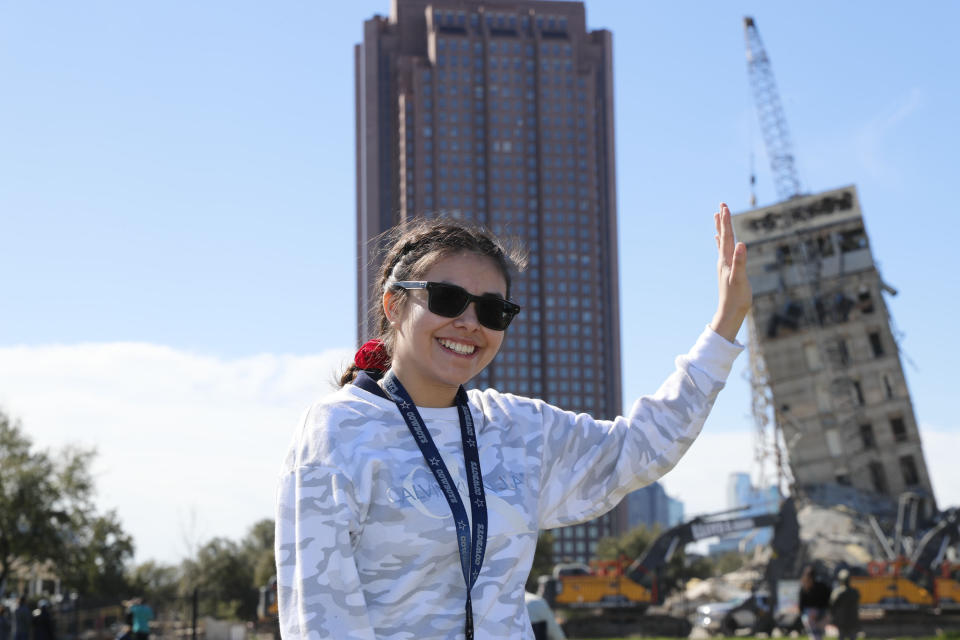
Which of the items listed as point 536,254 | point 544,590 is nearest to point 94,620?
point 544,590

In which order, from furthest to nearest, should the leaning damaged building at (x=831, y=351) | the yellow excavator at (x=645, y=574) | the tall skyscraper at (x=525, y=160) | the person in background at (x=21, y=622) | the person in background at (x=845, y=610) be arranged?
the tall skyscraper at (x=525, y=160) → the leaning damaged building at (x=831, y=351) → the yellow excavator at (x=645, y=574) → the person in background at (x=21, y=622) → the person in background at (x=845, y=610)

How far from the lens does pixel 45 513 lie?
3859 cm

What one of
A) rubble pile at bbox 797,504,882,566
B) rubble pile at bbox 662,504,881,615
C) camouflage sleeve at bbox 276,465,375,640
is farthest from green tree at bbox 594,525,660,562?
camouflage sleeve at bbox 276,465,375,640

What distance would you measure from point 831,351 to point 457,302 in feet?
227

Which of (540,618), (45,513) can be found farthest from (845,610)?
(45,513)

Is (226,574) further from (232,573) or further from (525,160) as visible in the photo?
(525,160)

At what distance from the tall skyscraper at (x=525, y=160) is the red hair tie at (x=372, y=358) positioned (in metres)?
135

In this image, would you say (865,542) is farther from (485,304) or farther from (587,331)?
(587,331)

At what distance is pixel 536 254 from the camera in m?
140

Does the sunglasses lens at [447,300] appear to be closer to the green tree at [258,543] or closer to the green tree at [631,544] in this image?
the green tree at [258,543]

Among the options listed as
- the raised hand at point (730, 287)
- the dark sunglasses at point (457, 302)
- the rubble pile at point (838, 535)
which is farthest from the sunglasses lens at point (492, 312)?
the rubble pile at point (838, 535)

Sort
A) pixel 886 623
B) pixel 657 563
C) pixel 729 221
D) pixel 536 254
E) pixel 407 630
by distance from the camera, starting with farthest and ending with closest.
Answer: pixel 536 254 < pixel 657 563 < pixel 886 623 < pixel 729 221 < pixel 407 630

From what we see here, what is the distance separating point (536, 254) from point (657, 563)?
10975cm

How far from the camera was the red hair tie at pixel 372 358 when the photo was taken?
2.78 metres
